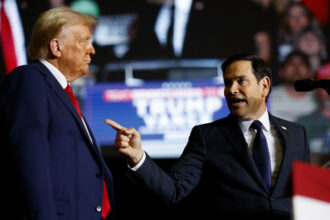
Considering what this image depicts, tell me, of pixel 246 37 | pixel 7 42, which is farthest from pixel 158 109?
pixel 7 42

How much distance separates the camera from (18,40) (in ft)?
12.5

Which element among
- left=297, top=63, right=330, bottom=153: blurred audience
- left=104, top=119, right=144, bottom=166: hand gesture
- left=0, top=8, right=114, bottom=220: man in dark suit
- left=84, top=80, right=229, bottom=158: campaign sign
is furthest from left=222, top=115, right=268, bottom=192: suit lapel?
left=297, top=63, right=330, bottom=153: blurred audience

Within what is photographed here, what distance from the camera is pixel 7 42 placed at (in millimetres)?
3828

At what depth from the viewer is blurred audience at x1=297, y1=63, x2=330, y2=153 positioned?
3492 millimetres

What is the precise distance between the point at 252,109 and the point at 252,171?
296mm

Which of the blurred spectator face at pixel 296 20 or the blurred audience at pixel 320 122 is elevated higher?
the blurred spectator face at pixel 296 20

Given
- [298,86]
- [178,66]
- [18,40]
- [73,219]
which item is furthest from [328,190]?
[18,40]

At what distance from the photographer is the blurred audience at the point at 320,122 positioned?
3.49 metres

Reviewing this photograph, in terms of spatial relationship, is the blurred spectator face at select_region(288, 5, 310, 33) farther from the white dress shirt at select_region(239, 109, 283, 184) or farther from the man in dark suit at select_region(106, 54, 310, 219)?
the white dress shirt at select_region(239, 109, 283, 184)

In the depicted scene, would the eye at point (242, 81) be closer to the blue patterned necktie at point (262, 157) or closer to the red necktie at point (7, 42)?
the blue patterned necktie at point (262, 157)

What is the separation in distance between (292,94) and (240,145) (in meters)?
1.73

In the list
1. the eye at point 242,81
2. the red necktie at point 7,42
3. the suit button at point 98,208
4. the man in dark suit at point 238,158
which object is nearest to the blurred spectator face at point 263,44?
the man in dark suit at point 238,158

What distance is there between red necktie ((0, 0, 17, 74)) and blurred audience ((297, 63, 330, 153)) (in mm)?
2311

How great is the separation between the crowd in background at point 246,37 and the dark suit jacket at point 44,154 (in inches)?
76.3
